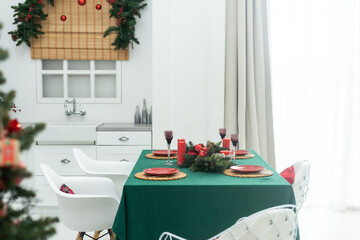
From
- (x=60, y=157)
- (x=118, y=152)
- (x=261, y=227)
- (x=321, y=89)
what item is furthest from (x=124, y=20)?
(x=261, y=227)

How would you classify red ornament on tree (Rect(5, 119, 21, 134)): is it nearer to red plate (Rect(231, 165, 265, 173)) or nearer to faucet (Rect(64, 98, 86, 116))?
red plate (Rect(231, 165, 265, 173))

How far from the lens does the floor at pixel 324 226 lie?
313 cm

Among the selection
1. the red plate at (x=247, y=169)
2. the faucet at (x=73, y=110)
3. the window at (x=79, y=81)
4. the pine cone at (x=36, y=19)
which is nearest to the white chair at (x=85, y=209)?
the red plate at (x=247, y=169)

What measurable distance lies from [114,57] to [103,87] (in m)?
0.38

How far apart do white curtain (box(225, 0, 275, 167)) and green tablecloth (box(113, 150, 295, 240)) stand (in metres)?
1.82

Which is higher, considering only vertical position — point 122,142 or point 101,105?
point 101,105

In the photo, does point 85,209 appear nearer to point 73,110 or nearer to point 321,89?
point 73,110

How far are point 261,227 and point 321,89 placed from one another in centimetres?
280

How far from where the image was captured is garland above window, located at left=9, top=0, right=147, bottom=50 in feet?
13.1

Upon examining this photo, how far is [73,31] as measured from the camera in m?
4.16

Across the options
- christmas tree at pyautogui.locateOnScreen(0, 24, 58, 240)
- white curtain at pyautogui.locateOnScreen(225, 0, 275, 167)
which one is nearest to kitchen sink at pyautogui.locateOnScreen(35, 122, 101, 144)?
white curtain at pyautogui.locateOnScreen(225, 0, 275, 167)

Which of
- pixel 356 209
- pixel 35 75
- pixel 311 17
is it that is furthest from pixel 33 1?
pixel 356 209

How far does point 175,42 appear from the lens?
3.71 metres

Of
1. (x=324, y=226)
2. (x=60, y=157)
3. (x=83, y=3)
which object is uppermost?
(x=83, y=3)
